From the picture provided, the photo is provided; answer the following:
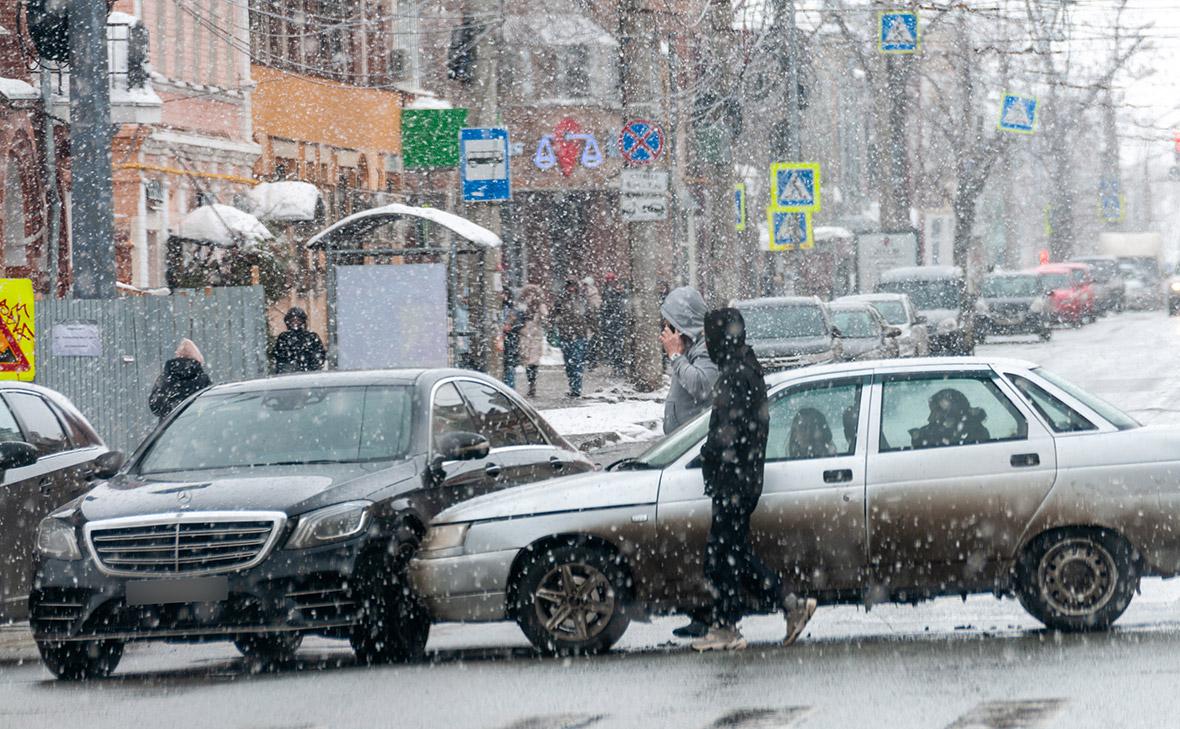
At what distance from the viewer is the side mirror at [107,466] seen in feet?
37.6

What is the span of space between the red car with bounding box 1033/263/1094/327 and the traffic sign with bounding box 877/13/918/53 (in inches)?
971

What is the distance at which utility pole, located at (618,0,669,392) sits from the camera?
3170 centimetres

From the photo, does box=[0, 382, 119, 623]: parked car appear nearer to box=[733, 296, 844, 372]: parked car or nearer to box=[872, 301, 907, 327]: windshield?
box=[733, 296, 844, 372]: parked car

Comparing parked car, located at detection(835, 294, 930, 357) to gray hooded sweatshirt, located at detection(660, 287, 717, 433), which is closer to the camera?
gray hooded sweatshirt, located at detection(660, 287, 717, 433)

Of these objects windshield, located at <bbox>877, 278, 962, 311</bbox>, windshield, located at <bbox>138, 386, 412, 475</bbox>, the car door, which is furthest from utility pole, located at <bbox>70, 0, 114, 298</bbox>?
windshield, located at <bbox>877, 278, 962, 311</bbox>

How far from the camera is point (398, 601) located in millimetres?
10719

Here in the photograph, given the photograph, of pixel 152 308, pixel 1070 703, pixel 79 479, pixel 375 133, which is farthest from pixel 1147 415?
pixel 375 133

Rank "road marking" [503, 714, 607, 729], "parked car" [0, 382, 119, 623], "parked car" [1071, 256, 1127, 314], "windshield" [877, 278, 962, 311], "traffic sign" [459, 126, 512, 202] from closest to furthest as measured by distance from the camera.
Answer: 1. "road marking" [503, 714, 607, 729]
2. "parked car" [0, 382, 119, 623]
3. "traffic sign" [459, 126, 512, 202]
4. "windshield" [877, 278, 962, 311]
5. "parked car" [1071, 256, 1127, 314]

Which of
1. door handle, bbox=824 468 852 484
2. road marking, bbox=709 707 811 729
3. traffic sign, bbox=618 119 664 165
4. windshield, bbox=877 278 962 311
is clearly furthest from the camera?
windshield, bbox=877 278 962 311

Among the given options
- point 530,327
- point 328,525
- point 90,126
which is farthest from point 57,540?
point 530,327

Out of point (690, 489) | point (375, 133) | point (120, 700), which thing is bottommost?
point (120, 700)

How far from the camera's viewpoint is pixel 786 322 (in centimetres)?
2869

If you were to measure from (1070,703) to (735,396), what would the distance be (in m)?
2.40

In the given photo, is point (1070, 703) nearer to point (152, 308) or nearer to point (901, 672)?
point (901, 672)
